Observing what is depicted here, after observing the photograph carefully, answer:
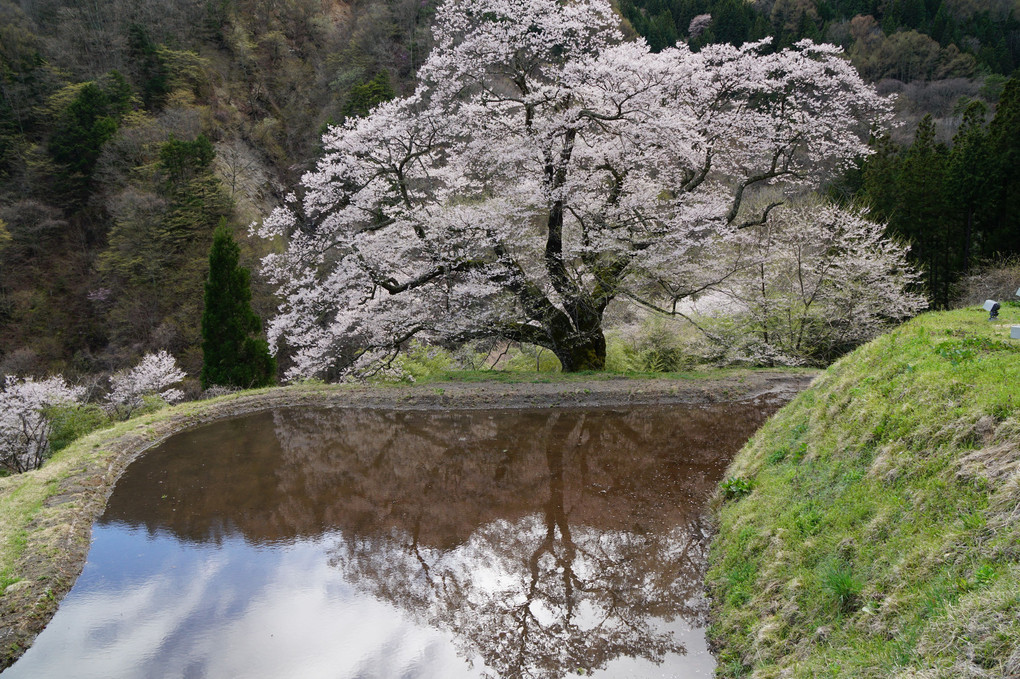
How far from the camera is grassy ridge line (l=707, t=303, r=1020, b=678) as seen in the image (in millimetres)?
2580

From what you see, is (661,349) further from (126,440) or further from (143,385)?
(143,385)

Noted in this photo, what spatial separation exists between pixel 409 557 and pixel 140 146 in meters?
28.1

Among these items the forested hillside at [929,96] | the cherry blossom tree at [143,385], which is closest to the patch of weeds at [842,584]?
the cherry blossom tree at [143,385]

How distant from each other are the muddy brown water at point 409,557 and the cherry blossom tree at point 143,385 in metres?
8.70

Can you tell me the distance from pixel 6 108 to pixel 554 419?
103ft

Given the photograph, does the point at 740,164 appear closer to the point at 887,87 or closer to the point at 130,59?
the point at 887,87

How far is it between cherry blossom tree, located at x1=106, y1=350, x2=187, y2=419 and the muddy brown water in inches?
343

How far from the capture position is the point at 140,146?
26.4m

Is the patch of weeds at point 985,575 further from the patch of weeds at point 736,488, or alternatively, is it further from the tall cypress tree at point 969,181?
the tall cypress tree at point 969,181

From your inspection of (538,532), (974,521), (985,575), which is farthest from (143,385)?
(985,575)

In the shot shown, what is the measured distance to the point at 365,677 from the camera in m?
3.95

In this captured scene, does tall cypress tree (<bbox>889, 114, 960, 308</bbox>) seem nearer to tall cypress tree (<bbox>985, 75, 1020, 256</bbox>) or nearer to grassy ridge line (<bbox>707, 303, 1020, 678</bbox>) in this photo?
tall cypress tree (<bbox>985, 75, 1020, 256</bbox>)

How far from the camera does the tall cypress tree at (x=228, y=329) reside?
15.5 metres

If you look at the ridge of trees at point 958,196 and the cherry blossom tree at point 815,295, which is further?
the ridge of trees at point 958,196
